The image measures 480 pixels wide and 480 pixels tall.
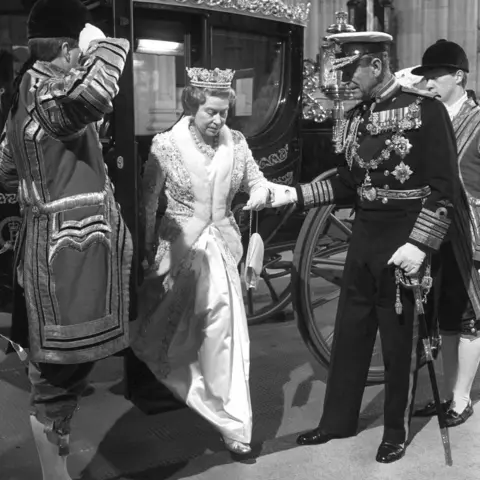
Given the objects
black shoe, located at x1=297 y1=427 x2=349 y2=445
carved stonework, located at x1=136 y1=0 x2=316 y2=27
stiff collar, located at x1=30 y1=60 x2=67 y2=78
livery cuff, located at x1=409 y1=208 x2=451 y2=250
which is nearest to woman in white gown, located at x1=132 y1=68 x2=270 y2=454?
black shoe, located at x1=297 y1=427 x2=349 y2=445

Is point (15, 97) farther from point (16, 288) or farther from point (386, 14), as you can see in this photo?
point (386, 14)

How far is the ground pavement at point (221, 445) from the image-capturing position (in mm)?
2553

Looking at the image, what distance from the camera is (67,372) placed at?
2193 millimetres

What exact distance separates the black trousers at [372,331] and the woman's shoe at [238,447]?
12.0 inches

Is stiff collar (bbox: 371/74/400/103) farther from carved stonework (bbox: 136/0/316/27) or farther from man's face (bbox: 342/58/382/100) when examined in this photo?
carved stonework (bbox: 136/0/316/27)

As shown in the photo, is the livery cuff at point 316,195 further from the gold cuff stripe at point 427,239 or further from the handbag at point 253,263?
the gold cuff stripe at point 427,239

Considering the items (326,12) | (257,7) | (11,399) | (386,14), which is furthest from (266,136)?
(386,14)

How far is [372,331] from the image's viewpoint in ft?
8.93

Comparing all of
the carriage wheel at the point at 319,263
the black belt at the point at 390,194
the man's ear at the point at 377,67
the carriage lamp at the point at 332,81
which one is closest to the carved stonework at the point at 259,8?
the carriage lamp at the point at 332,81

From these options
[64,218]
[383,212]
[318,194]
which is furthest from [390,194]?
[64,218]

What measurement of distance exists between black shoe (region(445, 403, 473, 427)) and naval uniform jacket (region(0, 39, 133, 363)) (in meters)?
1.43

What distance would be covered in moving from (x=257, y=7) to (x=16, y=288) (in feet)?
6.90

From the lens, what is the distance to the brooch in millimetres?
2514

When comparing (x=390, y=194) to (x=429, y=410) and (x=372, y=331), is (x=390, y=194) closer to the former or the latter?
(x=372, y=331)
